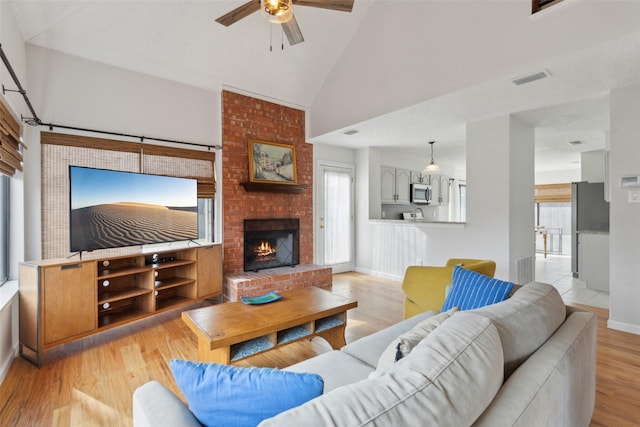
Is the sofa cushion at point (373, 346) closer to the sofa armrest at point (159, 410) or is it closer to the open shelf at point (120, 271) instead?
the sofa armrest at point (159, 410)

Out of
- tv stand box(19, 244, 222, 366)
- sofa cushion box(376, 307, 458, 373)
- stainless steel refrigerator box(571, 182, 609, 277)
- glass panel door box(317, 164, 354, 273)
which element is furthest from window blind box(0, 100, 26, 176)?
stainless steel refrigerator box(571, 182, 609, 277)

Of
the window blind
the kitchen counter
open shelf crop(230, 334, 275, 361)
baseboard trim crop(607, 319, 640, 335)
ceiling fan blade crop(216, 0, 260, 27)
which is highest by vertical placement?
ceiling fan blade crop(216, 0, 260, 27)

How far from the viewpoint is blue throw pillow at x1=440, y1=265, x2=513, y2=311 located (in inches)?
66.9

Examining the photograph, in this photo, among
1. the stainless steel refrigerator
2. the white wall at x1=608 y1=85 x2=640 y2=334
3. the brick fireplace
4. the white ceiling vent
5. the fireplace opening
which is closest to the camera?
the white ceiling vent

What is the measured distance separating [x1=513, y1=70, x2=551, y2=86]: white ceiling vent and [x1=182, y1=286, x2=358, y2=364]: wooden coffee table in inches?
99.6

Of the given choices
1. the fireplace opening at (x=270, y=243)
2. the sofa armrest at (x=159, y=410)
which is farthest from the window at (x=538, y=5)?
the fireplace opening at (x=270, y=243)

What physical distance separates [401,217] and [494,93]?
4007 mm

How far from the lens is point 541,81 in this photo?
2.84 metres

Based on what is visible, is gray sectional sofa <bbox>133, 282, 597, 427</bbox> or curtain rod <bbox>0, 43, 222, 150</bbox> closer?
gray sectional sofa <bbox>133, 282, 597, 427</bbox>

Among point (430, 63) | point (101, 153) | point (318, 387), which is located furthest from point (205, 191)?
point (318, 387)

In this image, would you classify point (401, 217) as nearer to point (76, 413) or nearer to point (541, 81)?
point (541, 81)

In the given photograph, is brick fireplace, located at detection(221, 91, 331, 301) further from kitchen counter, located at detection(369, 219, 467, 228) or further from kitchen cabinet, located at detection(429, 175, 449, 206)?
kitchen cabinet, located at detection(429, 175, 449, 206)

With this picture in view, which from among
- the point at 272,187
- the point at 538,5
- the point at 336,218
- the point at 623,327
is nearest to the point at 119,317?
the point at 272,187

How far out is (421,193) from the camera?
7.04 m
